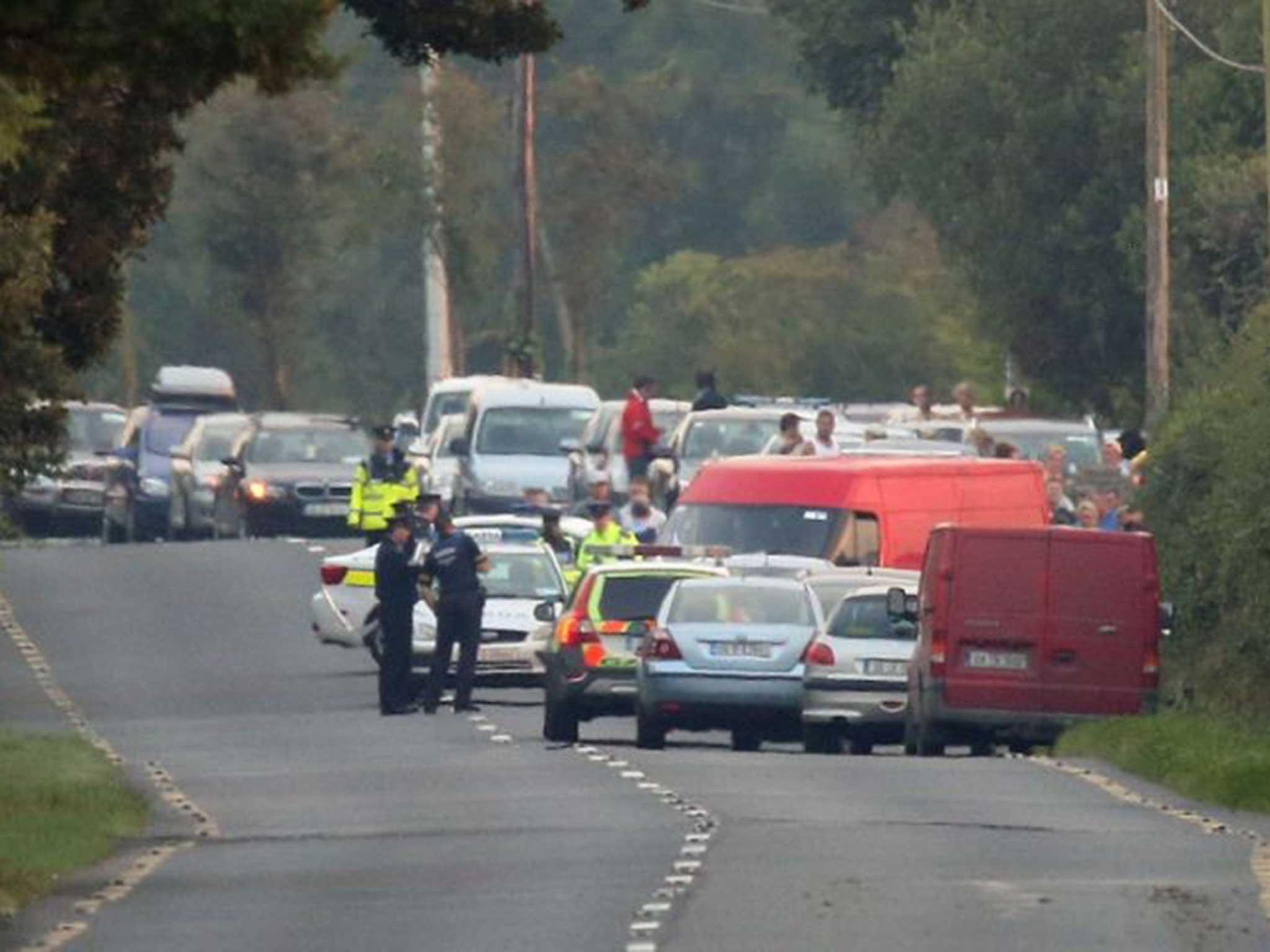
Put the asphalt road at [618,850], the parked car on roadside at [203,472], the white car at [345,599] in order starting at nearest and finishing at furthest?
the asphalt road at [618,850]
the white car at [345,599]
the parked car on roadside at [203,472]

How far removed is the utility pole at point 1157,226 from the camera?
46156 mm

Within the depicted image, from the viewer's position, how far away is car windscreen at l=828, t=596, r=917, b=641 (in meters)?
33.1

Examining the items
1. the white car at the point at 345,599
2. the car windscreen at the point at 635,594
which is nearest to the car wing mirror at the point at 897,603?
the car windscreen at the point at 635,594

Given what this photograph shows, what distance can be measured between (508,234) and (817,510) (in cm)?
4607

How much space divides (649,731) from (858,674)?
5.30 feet

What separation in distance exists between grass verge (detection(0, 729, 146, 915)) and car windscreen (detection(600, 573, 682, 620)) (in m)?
5.22

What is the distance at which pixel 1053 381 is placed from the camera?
58.5 meters

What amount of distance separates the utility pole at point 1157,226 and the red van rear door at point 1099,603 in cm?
1414

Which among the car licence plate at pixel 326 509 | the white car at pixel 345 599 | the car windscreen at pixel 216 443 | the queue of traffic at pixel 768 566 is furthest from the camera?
the car windscreen at pixel 216 443

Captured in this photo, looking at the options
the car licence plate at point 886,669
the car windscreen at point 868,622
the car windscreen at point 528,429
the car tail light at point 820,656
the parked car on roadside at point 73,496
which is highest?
the car windscreen at point 528,429

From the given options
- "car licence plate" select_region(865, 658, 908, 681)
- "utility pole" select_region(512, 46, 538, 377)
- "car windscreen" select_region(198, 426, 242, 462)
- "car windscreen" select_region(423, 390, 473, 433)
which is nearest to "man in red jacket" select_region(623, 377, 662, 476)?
"car windscreen" select_region(423, 390, 473, 433)

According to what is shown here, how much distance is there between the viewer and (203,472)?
5819 cm

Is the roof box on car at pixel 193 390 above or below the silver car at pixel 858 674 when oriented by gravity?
above

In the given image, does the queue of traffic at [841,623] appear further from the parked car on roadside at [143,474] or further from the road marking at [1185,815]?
the parked car on roadside at [143,474]
